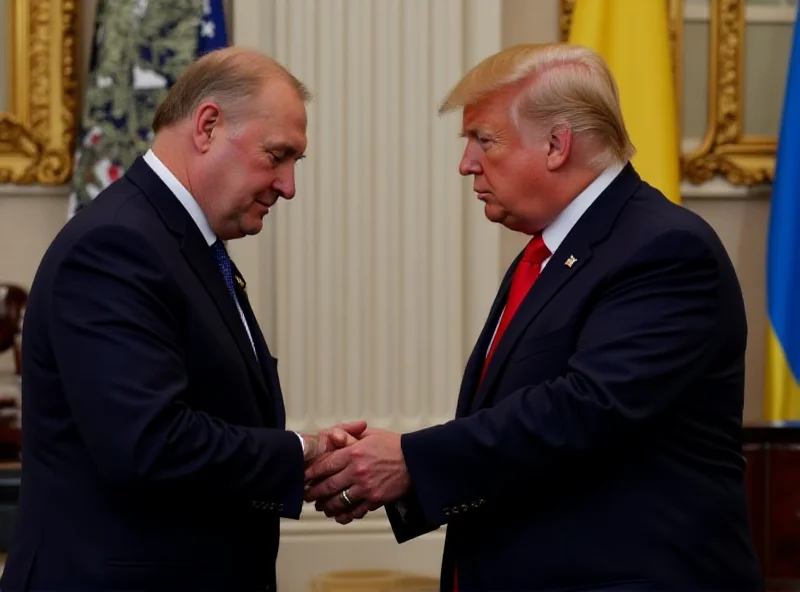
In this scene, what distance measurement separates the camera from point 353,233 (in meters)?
4.59

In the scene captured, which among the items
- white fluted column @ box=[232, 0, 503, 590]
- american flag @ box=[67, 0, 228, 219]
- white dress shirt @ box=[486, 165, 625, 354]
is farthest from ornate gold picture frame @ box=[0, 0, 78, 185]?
white dress shirt @ box=[486, 165, 625, 354]

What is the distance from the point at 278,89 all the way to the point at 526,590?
1.13m

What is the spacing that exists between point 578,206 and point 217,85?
794 millimetres

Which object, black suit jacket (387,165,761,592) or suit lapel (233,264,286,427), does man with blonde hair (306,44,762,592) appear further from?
suit lapel (233,264,286,427)

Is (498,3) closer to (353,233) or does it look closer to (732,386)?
(353,233)

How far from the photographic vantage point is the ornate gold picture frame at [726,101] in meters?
5.12

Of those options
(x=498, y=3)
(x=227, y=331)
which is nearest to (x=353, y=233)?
(x=498, y=3)

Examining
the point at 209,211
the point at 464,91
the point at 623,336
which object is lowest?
the point at 623,336

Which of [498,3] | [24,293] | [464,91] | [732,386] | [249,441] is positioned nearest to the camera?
[249,441]

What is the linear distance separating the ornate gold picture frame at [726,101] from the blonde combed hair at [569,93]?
2.60 metres

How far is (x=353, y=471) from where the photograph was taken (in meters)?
2.70

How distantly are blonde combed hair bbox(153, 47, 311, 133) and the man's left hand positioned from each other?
0.77 meters

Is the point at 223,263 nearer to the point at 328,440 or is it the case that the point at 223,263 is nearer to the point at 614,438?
the point at 328,440

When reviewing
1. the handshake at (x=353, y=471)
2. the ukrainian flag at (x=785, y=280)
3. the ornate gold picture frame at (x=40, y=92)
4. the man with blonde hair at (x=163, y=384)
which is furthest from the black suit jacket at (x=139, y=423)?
the ukrainian flag at (x=785, y=280)
